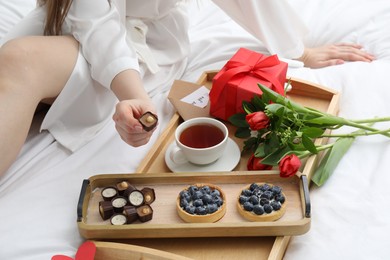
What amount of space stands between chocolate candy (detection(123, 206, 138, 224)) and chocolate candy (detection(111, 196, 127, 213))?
0.03ft

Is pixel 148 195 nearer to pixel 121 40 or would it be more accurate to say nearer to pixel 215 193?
pixel 215 193

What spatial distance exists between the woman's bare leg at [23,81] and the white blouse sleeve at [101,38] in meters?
0.05

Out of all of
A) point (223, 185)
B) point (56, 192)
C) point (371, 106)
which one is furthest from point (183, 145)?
point (371, 106)

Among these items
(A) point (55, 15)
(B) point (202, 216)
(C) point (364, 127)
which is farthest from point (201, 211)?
(A) point (55, 15)

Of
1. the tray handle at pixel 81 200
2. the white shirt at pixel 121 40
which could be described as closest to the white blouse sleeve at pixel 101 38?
the white shirt at pixel 121 40

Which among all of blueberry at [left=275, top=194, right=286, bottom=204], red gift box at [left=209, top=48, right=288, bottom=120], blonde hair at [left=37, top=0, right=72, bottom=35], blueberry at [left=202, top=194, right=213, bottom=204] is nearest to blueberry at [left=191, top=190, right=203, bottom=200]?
blueberry at [left=202, top=194, right=213, bottom=204]

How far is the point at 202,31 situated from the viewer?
1.24m

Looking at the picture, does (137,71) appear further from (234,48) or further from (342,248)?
(342,248)

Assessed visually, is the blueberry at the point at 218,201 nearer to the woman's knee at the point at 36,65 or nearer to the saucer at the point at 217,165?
the saucer at the point at 217,165

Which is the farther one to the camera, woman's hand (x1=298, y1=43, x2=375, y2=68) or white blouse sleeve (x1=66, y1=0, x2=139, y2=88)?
woman's hand (x1=298, y1=43, x2=375, y2=68)

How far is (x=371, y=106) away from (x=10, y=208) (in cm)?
65

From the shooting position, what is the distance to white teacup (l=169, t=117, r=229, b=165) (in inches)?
33.1

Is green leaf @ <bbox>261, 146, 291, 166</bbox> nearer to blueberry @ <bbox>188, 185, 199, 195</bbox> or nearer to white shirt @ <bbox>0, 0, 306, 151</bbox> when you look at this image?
blueberry @ <bbox>188, 185, 199, 195</bbox>

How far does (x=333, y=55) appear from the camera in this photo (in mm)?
1142
